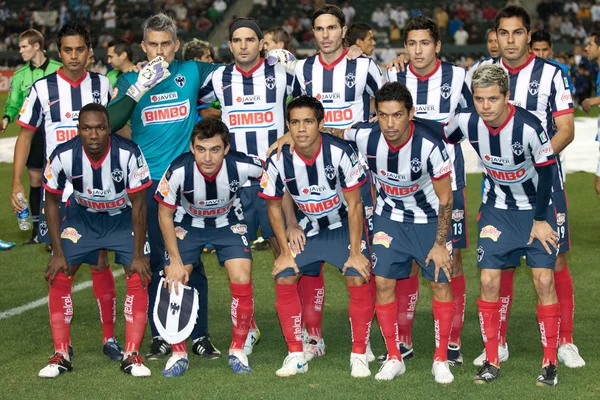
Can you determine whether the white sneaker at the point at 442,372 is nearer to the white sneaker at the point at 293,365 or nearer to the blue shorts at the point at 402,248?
the blue shorts at the point at 402,248

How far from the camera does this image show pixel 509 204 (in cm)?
597

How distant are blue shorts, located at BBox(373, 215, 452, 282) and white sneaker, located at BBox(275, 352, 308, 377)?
788 millimetres

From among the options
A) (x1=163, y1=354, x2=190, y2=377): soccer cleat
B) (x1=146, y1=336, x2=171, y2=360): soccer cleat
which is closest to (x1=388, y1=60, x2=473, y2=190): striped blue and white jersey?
(x1=163, y1=354, x2=190, y2=377): soccer cleat

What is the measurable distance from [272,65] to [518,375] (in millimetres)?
2945

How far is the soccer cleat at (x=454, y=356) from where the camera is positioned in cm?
624

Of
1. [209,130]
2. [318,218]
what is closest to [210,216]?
[209,130]

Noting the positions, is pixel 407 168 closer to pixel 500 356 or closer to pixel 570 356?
pixel 500 356

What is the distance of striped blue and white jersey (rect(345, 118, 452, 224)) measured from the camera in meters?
5.85

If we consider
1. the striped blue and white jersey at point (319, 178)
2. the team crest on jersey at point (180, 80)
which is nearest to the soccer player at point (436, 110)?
the striped blue and white jersey at point (319, 178)

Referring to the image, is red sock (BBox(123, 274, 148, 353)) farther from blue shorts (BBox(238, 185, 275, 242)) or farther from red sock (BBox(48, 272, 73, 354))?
blue shorts (BBox(238, 185, 275, 242))

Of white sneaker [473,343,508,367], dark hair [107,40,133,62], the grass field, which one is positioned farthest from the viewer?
dark hair [107,40,133,62]

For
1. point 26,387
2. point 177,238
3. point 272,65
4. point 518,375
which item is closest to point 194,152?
point 177,238

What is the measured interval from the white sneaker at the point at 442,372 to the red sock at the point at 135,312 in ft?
6.70

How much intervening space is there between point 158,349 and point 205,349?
34cm
